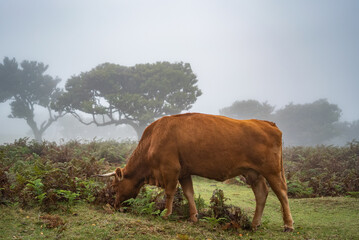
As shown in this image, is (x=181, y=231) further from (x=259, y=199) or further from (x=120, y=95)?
(x=120, y=95)

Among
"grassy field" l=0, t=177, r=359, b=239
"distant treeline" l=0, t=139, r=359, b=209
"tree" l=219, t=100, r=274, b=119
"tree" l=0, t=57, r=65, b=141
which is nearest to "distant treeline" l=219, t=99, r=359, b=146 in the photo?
"tree" l=219, t=100, r=274, b=119

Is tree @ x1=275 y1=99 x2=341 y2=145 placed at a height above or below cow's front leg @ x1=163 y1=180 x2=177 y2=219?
above

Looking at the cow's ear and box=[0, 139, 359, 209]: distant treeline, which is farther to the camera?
the cow's ear

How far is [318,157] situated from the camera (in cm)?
1377

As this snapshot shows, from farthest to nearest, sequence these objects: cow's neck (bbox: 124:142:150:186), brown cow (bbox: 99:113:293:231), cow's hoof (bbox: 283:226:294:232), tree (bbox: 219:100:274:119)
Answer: tree (bbox: 219:100:274:119) < cow's neck (bbox: 124:142:150:186) < brown cow (bbox: 99:113:293:231) < cow's hoof (bbox: 283:226:294:232)

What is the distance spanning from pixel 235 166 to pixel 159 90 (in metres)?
44.3

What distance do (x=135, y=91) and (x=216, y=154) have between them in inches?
1814

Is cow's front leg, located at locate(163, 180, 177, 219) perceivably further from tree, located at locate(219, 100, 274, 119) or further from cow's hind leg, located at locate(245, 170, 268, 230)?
tree, located at locate(219, 100, 274, 119)

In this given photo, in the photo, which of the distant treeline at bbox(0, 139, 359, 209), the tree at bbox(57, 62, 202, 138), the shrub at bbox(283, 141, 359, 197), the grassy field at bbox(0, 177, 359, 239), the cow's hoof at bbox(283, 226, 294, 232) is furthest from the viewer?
the tree at bbox(57, 62, 202, 138)

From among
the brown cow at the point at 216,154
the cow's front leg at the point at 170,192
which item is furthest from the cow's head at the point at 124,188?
the cow's front leg at the point at 170,192

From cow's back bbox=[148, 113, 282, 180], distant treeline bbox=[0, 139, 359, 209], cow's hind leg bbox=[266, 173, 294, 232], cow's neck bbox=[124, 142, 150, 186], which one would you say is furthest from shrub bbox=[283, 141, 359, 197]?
cow's neck bbox=[124, 142, 150, 186]

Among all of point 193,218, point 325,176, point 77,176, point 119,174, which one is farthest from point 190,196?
point 325,176

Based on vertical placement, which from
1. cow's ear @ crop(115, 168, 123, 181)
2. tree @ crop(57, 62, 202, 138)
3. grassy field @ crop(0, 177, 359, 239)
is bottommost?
grassy field @ crop(0, 177, 359, 239)

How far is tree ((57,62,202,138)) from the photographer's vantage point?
152ft
